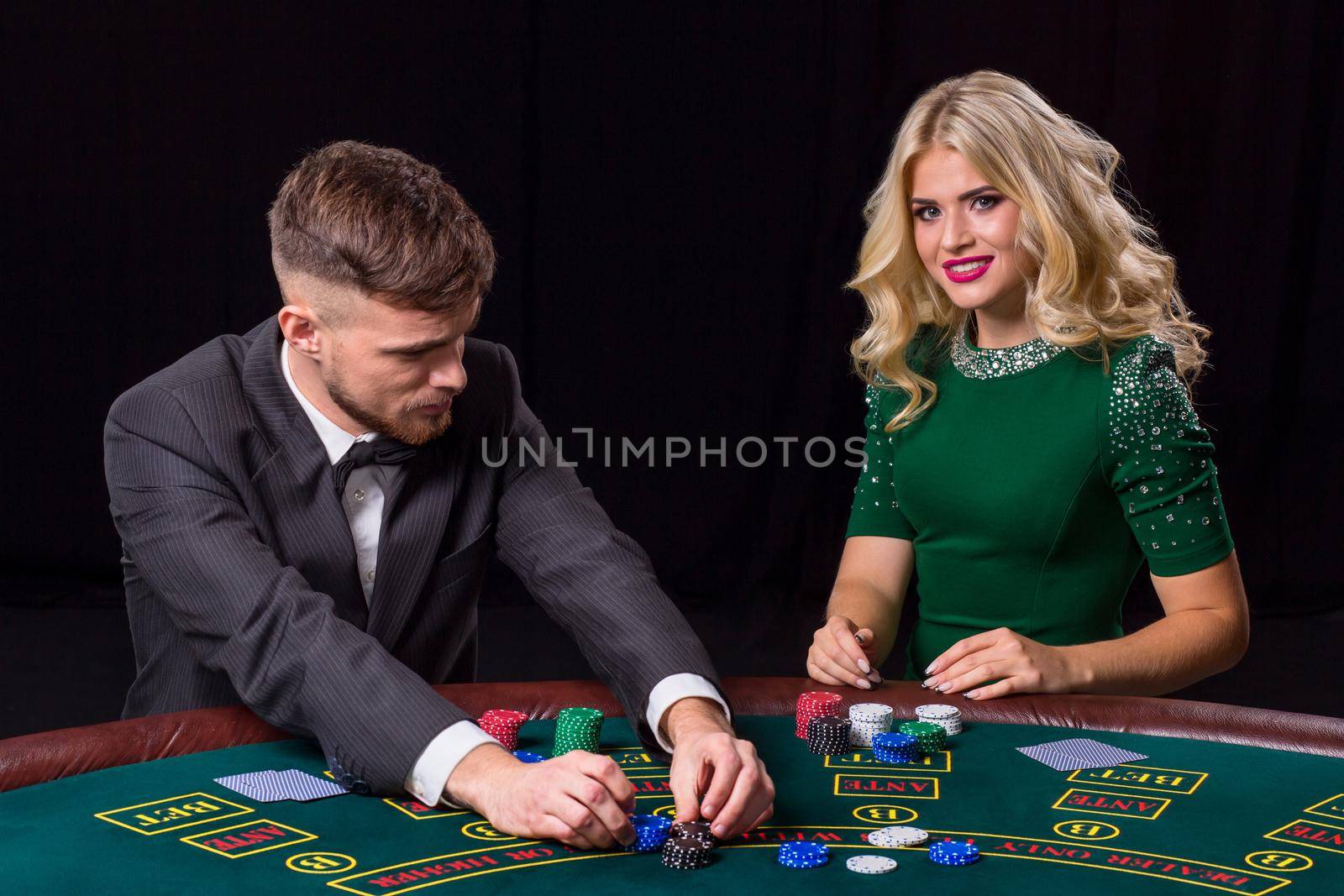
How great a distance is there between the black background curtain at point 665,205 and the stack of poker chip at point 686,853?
3.72 m

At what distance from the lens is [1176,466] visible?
7.77ft

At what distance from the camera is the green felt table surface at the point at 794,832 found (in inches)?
56.1

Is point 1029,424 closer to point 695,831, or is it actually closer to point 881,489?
point 881,489

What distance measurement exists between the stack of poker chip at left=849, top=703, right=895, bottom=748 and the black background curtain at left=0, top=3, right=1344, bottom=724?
3.26 metres

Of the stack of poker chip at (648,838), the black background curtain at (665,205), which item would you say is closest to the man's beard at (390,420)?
the stack of poker chip at (648,838)

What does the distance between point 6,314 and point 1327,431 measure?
16.1 feet

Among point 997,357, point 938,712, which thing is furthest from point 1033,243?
point 938,712

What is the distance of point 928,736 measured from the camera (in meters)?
1.87

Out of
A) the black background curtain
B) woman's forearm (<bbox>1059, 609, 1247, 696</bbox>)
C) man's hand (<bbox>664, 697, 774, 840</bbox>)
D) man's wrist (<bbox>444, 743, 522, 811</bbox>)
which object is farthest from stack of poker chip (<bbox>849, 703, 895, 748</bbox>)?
the black background curtain

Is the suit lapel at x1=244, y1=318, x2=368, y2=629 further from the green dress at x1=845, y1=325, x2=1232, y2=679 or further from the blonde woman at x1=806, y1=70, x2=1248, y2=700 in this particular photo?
the green dress at x1=845, y1=325, x2=1232, y2=679

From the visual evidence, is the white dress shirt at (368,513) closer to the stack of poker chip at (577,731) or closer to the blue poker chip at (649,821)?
the stack of poker chip at (577,731)

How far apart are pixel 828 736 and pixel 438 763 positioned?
517mm

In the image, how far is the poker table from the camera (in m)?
1.43

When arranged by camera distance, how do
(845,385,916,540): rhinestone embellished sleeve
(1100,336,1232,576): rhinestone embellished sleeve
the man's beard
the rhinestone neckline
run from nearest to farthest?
the man's beard → (1100,336,1232,576): rhinestone embellished sleeve → the rhinestone neckline → (845,385,916,540): rhinestone embellished sleeve
